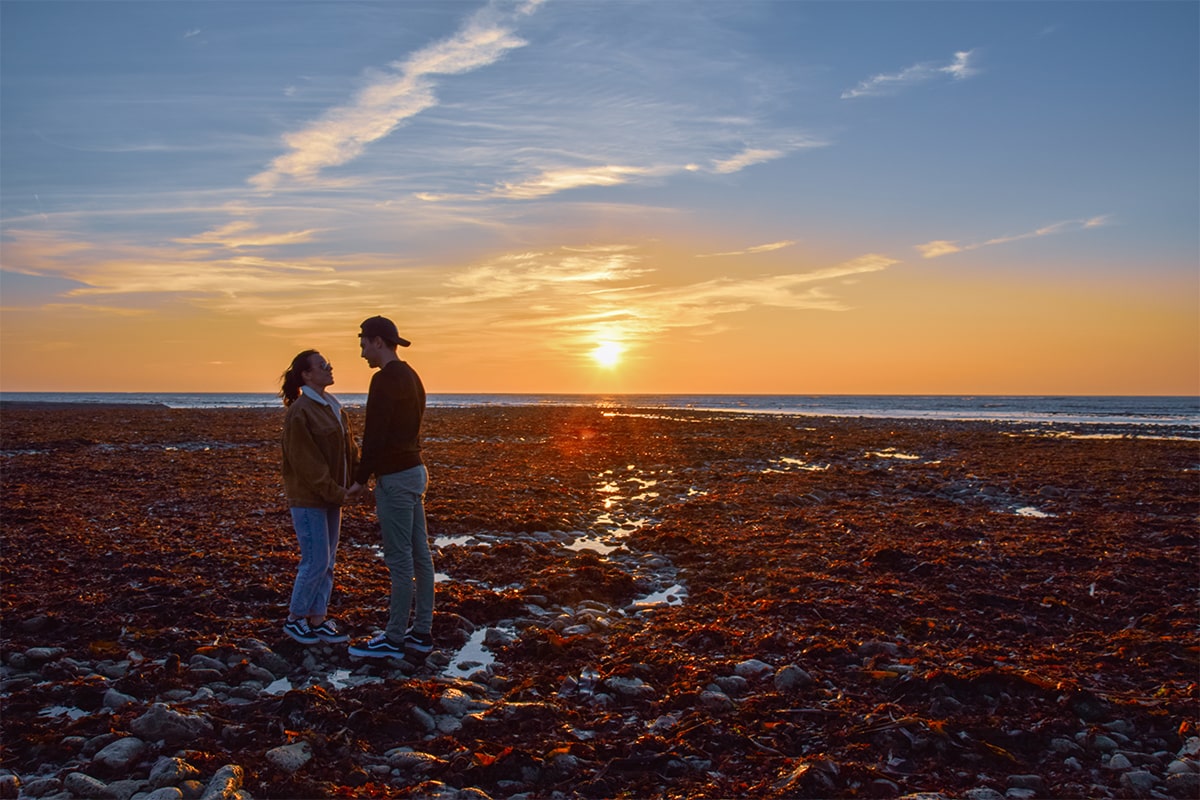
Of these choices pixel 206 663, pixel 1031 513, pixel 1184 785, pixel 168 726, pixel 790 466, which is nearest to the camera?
pixel 1184 785

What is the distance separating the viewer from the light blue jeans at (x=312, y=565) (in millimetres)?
6816

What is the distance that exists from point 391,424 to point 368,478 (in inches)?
21.8

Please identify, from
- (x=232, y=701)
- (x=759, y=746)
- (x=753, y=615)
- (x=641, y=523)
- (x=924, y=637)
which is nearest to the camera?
(x=759, y=746)

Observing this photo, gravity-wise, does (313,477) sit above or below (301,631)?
above

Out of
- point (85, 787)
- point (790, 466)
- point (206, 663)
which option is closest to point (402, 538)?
point (206, 663)

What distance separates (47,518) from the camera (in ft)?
39.7

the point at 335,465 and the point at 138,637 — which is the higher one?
the point at 335,465

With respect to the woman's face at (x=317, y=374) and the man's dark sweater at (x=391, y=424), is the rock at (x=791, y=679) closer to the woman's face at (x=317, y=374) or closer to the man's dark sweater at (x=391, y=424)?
the man's dark sweater at (x=391, y=424)

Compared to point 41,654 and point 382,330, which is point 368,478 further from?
point 41,654

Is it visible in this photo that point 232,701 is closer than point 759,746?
No

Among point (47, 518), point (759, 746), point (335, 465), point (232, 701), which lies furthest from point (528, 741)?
point (47, 518)

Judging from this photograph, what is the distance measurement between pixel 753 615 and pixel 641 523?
6.03 m

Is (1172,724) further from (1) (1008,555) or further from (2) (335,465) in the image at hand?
(2) (335,465)

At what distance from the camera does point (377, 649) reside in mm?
6504
